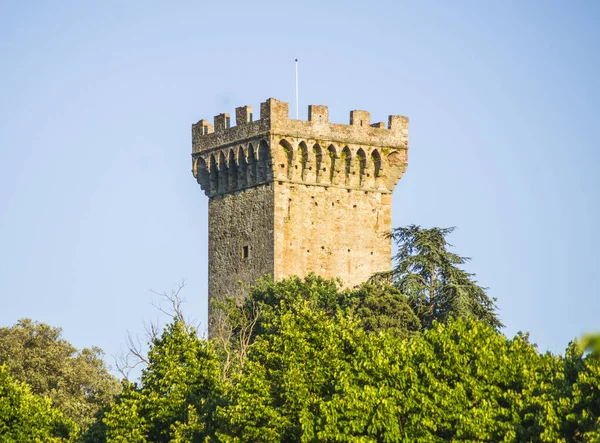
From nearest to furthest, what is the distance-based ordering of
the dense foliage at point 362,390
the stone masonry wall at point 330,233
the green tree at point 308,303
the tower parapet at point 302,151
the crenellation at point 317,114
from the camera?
the dense foliage at point 362,390
the green tree at point 308,303
the stone masonry wall at point 330,233
the tower parapet at point 302,151
the crenellation at point 317,114

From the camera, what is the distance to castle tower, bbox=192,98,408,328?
70.4 metres

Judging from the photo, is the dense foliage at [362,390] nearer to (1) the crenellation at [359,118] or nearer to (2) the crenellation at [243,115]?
(2) the crenellation at [243,115]

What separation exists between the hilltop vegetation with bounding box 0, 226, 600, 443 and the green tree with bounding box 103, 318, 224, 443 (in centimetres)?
4

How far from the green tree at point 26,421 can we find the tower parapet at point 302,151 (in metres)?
12.9

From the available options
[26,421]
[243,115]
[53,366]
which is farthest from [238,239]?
[53,366]

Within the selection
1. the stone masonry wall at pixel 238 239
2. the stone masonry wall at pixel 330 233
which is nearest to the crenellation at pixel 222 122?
the stone masonry wall at pixel 238 239

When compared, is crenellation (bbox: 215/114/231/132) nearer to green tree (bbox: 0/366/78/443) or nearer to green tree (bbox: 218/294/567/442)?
green tree (bbox: 0/366/78/443)

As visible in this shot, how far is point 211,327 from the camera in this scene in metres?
72.2

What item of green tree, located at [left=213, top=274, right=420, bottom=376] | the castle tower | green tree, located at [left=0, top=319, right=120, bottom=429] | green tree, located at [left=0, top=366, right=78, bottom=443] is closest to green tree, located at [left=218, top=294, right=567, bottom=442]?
green tree, located at [left=213, top=274, right=420, bottom=376]

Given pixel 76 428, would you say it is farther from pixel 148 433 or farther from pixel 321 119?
pixel 321 119

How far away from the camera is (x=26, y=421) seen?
6259 cm

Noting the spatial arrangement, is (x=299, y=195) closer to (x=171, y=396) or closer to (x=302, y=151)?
(x=302, y=151)

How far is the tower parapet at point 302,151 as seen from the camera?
70.9 m

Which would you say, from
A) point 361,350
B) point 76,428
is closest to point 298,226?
point 76,428
